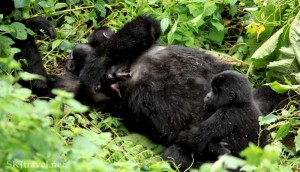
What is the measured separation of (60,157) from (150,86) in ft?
5.23

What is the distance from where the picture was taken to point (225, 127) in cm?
477

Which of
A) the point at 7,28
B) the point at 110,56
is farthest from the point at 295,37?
the point at 7,28

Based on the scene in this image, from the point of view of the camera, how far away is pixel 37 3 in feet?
18.9

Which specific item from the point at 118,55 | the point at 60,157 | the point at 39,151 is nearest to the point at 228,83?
the point at 118,55

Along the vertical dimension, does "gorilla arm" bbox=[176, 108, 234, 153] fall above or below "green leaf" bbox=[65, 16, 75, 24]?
below

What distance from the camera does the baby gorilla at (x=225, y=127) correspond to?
4758 millimetres

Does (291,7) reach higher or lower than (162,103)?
higher

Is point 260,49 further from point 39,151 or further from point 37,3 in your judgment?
point 39,151

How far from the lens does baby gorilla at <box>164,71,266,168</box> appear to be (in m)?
4.76

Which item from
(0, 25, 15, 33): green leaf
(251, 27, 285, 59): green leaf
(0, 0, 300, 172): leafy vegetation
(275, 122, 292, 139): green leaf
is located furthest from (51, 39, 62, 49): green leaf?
(275, 122, 292, 139): green leaf

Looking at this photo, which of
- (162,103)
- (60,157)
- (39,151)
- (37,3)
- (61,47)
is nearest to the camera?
(39,151)

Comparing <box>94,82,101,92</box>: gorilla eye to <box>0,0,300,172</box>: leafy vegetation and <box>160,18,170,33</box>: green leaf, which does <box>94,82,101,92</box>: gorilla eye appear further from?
<box>160,18,170,33</box>: green leaf

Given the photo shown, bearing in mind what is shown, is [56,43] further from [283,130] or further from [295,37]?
[283,130]

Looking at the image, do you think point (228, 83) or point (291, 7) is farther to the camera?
point (291, 7)
